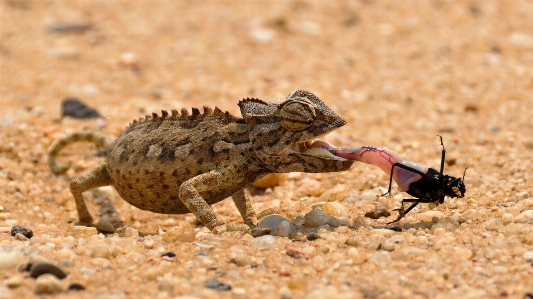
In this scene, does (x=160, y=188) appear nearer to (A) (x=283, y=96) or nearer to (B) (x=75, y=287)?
(B) (x=75, y=287)

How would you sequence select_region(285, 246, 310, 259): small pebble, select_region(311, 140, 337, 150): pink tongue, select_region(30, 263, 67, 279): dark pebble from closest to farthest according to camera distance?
select_region(30, 263, 67, 279): dark pebble < select_region(285, 246, 310, 259): small pebble < select_region(311, 140, 337, 150): pink tongue

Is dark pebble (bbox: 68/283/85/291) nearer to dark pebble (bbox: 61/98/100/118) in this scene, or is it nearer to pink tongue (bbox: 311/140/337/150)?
pink tongue (bbox: 311/140/337/150)

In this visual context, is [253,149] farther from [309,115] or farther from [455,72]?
[455,72]

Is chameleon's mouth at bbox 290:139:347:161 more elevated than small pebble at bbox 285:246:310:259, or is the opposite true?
chameleon's mouth at bbox 290:139:347:161

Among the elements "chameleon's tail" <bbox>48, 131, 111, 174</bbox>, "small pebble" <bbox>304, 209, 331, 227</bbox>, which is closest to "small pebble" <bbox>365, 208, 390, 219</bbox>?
"small pebble" <bbox>304, 209, 331, 227</bbox>

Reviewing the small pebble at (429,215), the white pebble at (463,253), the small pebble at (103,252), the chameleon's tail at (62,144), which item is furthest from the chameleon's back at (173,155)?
the white pebble at (463,253)

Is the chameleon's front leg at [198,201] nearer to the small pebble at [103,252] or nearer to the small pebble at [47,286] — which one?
the small pebble at [103,252]
